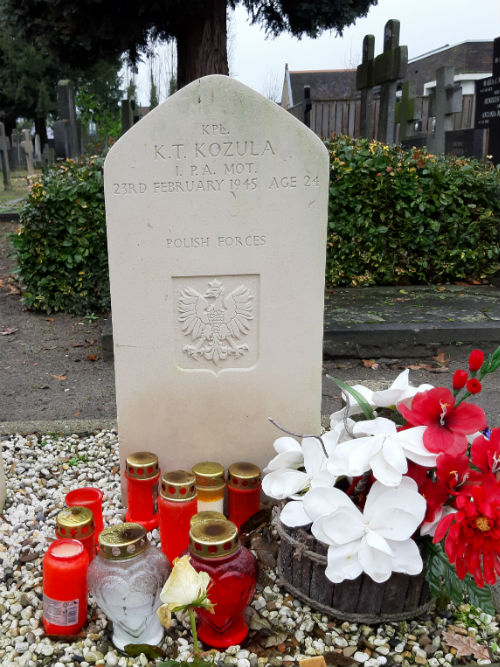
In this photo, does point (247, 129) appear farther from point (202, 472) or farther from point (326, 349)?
point (326, 349)

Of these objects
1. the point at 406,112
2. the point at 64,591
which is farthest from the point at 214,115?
the point at 406,112

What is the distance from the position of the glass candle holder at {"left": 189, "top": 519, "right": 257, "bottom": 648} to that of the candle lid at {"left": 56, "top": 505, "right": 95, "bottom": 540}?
1.24 ft

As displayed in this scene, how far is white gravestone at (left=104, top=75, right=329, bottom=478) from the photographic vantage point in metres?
2.22

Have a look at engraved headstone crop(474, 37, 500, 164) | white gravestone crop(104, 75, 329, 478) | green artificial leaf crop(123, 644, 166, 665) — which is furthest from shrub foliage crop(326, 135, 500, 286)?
green artificial leaf crop(123, 644, 166, 665)

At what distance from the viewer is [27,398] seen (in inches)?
165

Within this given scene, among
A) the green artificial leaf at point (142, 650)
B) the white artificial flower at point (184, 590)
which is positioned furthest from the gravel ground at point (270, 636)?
the white artificial flower at point (184, 590)

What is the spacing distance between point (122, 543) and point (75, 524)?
25cm

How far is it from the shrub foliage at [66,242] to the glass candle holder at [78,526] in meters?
3.81

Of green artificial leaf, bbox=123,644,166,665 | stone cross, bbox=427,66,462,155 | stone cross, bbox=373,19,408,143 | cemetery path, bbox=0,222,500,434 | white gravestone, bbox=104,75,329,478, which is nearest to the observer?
green artificial leaf, bbox=123,644,166,665

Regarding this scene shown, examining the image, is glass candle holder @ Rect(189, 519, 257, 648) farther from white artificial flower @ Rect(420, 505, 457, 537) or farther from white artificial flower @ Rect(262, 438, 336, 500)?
white artificial flower @ Rect(420, 505, 457, 537)

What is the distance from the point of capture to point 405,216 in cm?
569

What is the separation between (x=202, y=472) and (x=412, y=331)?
290cm

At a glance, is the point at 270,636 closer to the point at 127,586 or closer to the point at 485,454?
the point at 127,586

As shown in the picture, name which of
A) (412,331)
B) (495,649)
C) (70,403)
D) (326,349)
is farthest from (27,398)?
(495,649)
